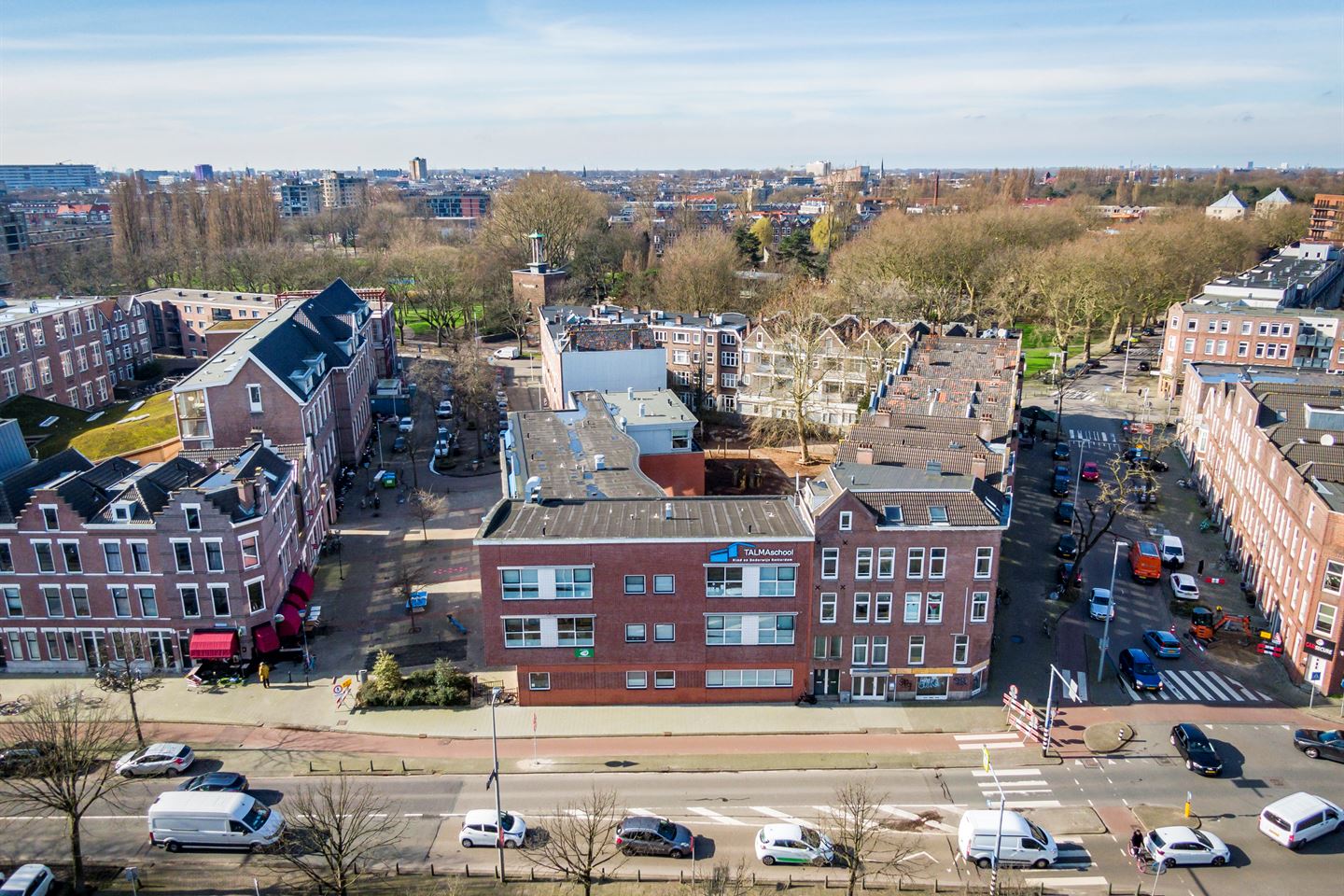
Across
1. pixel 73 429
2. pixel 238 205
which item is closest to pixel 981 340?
pixel 73 429

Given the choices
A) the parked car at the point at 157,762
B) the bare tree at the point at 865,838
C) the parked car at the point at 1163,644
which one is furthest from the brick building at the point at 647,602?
the parked car at the point at 1163,644

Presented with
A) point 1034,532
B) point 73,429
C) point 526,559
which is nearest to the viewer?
point 526,559

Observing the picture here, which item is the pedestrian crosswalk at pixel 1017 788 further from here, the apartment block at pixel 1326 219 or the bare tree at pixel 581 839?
the apartment block at pixel 1326 219

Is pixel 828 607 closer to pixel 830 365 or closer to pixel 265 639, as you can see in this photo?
pixel 265 639

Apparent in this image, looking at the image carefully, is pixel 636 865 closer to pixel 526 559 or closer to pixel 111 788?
pixel 526 559

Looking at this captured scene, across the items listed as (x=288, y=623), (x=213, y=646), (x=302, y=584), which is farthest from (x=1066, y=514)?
(x=213, y=646)
